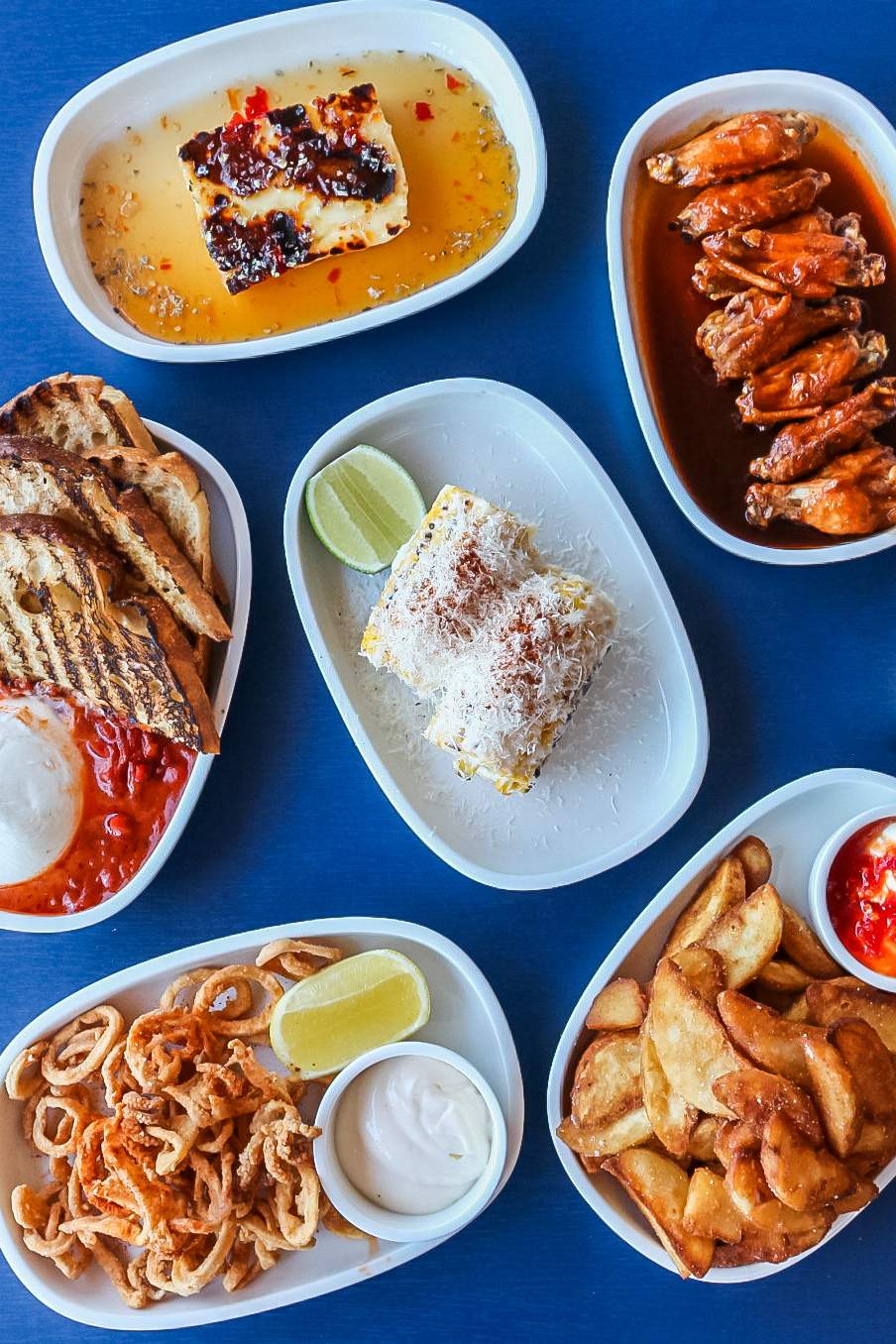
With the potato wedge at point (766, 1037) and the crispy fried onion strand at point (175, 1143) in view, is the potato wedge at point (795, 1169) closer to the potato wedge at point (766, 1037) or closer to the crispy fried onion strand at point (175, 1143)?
the potato wedge at point (766, 1037)

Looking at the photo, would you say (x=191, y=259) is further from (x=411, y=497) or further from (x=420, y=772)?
(x=420, y=772)

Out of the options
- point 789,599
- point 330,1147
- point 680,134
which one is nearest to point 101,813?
point 330,1147

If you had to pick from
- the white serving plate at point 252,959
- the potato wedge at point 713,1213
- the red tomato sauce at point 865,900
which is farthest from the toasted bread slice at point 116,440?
the potato wedge at point 713,1213

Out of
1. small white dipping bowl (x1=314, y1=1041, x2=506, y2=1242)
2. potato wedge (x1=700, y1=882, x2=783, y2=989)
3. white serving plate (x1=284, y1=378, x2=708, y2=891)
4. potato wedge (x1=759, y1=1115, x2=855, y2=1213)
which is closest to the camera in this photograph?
potato wedge (x1=759, y1=1115, x2=855, y2=1213)

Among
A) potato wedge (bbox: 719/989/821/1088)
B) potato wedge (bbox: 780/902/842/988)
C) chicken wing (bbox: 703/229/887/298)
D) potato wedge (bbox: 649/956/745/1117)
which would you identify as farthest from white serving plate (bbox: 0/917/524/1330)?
chicken wing (bbox: 703/229/887/298)

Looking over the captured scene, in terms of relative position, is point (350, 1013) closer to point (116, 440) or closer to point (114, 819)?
point (114, 819)

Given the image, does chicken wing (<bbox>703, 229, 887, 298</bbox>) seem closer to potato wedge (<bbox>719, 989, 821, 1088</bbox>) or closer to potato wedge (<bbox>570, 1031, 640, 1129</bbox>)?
potato wedge (<bbox>719, 989, 821, 1088</bbox>)
